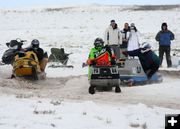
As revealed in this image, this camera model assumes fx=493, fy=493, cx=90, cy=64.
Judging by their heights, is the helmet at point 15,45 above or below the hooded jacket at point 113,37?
below

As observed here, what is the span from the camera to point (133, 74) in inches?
556

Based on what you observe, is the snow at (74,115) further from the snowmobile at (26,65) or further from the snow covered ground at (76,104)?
the snowmobile at (26,65)

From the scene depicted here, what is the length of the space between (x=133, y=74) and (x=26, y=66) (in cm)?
307

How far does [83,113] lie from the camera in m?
8.73

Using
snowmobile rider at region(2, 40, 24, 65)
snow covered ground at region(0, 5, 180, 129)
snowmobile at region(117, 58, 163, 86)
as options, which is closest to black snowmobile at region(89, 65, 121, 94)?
snow covered ground at region(0, 5, 180, 129)

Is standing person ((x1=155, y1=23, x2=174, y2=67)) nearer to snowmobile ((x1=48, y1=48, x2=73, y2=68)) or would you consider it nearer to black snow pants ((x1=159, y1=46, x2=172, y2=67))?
black snow pants ((x1=159, y1=46, x2=172, y2=67))

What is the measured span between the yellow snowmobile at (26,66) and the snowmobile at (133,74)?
2477 mm

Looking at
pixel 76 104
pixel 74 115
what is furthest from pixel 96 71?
pixel 74 115

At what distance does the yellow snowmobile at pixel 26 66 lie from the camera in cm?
1411

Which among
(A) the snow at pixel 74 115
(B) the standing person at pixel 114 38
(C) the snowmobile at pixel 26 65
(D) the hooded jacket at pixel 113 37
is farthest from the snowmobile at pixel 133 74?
(A) the snow at pixel 74 115

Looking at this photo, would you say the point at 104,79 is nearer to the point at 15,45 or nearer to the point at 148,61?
the point at 148,61

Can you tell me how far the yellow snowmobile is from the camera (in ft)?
46.3

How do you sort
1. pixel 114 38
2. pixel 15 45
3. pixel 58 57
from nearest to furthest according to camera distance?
pixel 15 45 < pixel 114 38 < pixel 58 57

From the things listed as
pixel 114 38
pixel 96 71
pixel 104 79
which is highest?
pixel 114 38
